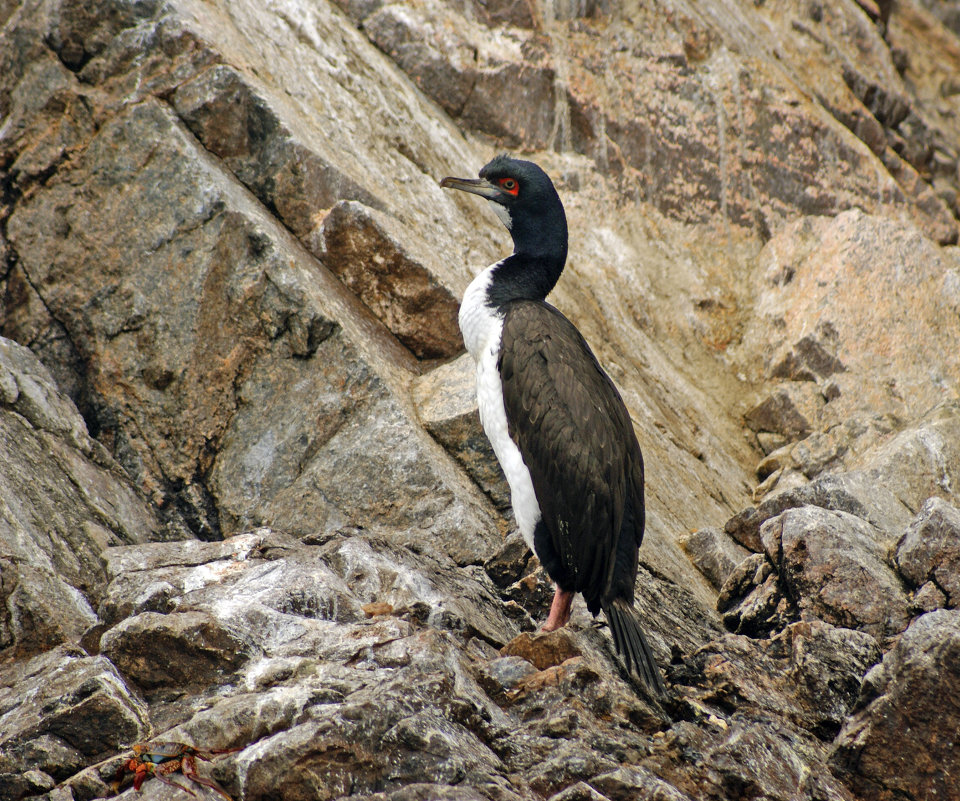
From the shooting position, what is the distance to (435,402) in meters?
7.63

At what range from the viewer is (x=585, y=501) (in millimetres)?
5887

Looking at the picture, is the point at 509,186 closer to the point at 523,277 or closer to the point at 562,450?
the point at 523,277

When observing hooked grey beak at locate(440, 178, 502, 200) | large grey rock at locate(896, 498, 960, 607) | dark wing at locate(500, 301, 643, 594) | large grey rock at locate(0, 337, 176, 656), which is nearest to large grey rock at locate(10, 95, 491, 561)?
large grey rock at locate(0, 337, 176, 656)

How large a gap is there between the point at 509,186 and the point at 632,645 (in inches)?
136

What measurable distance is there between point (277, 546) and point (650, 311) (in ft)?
19.4

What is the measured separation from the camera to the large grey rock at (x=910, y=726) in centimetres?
458

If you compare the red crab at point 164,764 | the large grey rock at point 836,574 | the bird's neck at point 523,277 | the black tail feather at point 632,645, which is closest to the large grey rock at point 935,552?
the large grey rock at point 836,574

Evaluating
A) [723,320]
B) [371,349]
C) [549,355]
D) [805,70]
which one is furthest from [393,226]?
[805,70]

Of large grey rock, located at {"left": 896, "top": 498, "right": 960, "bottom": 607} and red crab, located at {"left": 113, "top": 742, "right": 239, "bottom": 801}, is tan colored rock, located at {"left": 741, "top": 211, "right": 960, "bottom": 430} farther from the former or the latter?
red crab, located at {"left": 113, "top": 742, "right": 239, "bottom": 801}

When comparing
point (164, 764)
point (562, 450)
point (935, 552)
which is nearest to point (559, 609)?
point (562, 450)

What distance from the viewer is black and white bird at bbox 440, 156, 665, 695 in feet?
19.1

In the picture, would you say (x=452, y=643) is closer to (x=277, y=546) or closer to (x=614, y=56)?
(x=277, y=546)

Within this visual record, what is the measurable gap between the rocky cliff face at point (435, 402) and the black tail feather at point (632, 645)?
14cm

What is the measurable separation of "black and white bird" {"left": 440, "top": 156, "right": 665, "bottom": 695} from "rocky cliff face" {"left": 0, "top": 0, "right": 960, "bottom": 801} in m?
0.38
